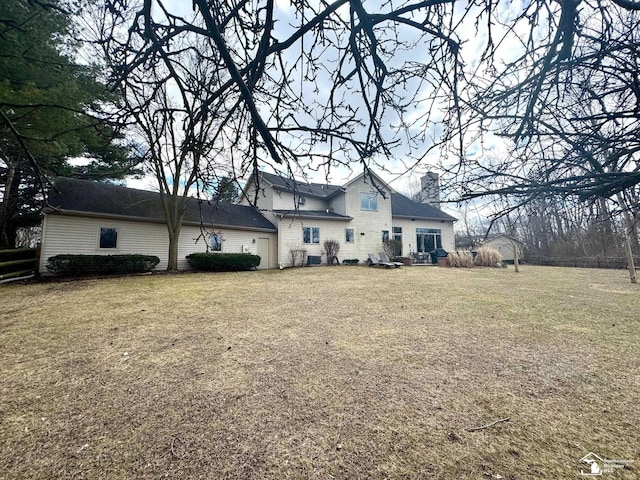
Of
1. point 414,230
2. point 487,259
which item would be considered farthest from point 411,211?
point 487,259

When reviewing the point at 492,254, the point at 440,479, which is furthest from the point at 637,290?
the point at 440,479

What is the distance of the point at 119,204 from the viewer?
496 inches

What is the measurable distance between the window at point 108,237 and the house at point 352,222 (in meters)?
6.28

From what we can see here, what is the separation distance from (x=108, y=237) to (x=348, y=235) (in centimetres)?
1311

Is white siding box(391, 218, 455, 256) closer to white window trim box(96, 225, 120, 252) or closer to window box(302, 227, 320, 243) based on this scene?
window box(302, 227, 320, 243)

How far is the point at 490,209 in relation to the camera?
327 centimetres

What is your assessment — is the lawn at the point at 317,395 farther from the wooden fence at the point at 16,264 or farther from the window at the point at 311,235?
the window at the point at 311,235

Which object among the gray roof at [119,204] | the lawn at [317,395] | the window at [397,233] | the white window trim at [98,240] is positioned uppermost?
the gray roof at [119,204]

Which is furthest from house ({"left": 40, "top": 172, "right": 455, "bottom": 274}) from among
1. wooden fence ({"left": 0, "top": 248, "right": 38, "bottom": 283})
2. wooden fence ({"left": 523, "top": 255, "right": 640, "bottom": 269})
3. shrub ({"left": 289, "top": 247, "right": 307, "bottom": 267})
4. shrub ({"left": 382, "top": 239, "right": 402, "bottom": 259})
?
wooden fence ({"left": 523, "top": 255, "right": 640, "bottom": 269})

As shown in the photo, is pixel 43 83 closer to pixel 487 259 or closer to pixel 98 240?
pixel 98 240

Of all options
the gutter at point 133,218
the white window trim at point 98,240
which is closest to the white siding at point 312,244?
the gutter at point 133,218

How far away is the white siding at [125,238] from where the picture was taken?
34.0ft

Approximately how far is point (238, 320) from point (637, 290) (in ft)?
36.9

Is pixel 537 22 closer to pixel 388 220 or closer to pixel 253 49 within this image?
pixel 253 49
